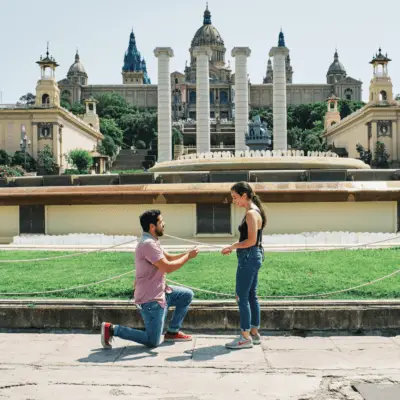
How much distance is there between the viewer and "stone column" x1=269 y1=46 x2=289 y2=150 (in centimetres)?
4909

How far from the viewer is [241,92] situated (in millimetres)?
49000

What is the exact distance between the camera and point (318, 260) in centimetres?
1070

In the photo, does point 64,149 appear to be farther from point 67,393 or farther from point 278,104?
point 67,393

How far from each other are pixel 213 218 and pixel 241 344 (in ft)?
23.2

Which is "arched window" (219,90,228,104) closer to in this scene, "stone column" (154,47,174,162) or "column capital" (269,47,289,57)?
"column capital" (269,47,289,57)

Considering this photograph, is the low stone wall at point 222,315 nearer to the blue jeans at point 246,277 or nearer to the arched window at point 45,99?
the blue jeans at point 246,277

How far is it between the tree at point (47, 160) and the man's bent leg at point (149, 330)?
68.6m

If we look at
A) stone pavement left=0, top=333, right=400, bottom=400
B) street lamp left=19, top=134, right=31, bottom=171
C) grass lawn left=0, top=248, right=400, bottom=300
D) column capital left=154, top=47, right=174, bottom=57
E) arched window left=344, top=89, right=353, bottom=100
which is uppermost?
arched window left=344, top=89, right=353, bottom=100

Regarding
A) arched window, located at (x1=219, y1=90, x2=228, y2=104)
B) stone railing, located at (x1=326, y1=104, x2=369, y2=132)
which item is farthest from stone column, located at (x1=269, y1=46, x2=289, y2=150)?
arched window, located at (x1=219, y1=90, x2=228, y2=104)

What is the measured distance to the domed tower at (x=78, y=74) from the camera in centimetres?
16080

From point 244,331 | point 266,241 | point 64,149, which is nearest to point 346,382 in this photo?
point 244,331

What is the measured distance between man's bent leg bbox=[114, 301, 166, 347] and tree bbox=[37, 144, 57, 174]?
225 feet

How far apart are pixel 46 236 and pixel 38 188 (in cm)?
131

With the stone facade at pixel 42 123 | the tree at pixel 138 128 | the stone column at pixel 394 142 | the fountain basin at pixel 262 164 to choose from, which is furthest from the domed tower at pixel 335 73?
the fountain basin at pixel 262 164
